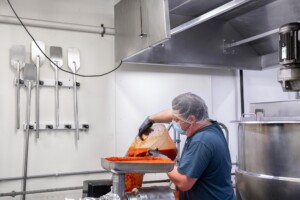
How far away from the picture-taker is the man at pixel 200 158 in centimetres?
159

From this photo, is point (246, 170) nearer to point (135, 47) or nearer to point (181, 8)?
point (135, 47)

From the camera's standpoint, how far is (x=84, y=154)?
271 cm

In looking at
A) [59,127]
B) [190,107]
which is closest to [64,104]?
[59,127]

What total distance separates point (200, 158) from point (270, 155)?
486mm

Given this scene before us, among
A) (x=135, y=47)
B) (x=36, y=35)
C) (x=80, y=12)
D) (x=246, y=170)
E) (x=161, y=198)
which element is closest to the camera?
(x=161, y=198)

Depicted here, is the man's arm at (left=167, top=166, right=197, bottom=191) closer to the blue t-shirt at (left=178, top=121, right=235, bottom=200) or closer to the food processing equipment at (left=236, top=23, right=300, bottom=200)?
the blue t-shirt at (left=178, top=121, right=235, bottom=200)

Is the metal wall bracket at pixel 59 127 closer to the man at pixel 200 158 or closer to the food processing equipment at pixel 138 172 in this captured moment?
the man at pixel 200 158

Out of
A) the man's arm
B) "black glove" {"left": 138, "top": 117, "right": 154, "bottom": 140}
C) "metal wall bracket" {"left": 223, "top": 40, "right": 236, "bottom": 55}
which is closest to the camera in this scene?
the man's arm

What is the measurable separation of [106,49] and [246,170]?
1.50 m

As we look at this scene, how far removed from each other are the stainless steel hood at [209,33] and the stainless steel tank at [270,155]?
28.7 inches

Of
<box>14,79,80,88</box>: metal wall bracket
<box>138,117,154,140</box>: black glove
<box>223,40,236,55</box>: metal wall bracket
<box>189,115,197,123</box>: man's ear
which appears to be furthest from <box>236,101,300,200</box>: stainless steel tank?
<box>14,79,80,88</box>: metal wall bracket

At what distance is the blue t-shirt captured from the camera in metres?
1.60

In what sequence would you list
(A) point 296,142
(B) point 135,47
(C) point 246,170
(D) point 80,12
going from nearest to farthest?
1. (A) point 296,142
2. (C) point 246,170
3. (B) point 135,47
4. (D) point 80,12

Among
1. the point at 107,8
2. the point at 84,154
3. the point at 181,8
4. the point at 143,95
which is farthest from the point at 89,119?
the point at 181,8
